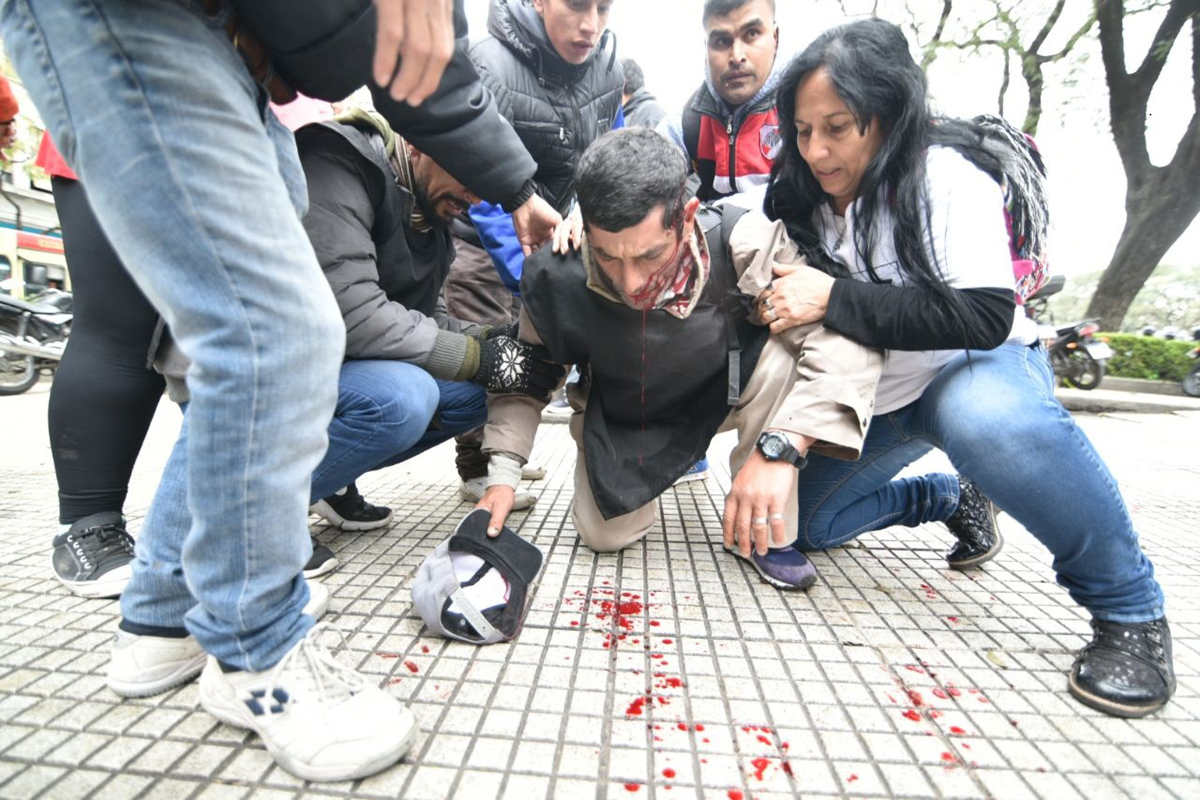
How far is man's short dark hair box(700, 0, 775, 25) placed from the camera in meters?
2.62

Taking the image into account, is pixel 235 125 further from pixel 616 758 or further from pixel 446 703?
pixel 616 758

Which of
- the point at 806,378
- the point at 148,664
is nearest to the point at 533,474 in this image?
the point at 806,378

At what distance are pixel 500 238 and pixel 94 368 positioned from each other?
1.34 meters

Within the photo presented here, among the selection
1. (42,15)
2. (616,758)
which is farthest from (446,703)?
(42,15)

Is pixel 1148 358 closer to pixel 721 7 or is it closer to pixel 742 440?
pixel 721 7

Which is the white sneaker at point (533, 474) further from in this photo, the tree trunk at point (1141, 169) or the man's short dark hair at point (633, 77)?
the tree trunk at point (1141, 169)

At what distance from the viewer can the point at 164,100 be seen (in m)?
0.92

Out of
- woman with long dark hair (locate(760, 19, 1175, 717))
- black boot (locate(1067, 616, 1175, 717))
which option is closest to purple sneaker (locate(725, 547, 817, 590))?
woman with long dark hair (locate(760, 19, 1175, 717))

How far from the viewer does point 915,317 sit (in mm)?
1614

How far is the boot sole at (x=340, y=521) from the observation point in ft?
7.47

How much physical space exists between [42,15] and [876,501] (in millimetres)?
2226

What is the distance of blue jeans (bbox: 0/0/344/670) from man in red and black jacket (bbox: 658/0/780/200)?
6.54 ft

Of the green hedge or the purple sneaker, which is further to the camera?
the green hedge

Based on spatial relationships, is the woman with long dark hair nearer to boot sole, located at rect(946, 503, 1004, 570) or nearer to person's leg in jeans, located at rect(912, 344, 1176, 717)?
person's leg in jeans, located at rect(912, 344, 1176, 717)
